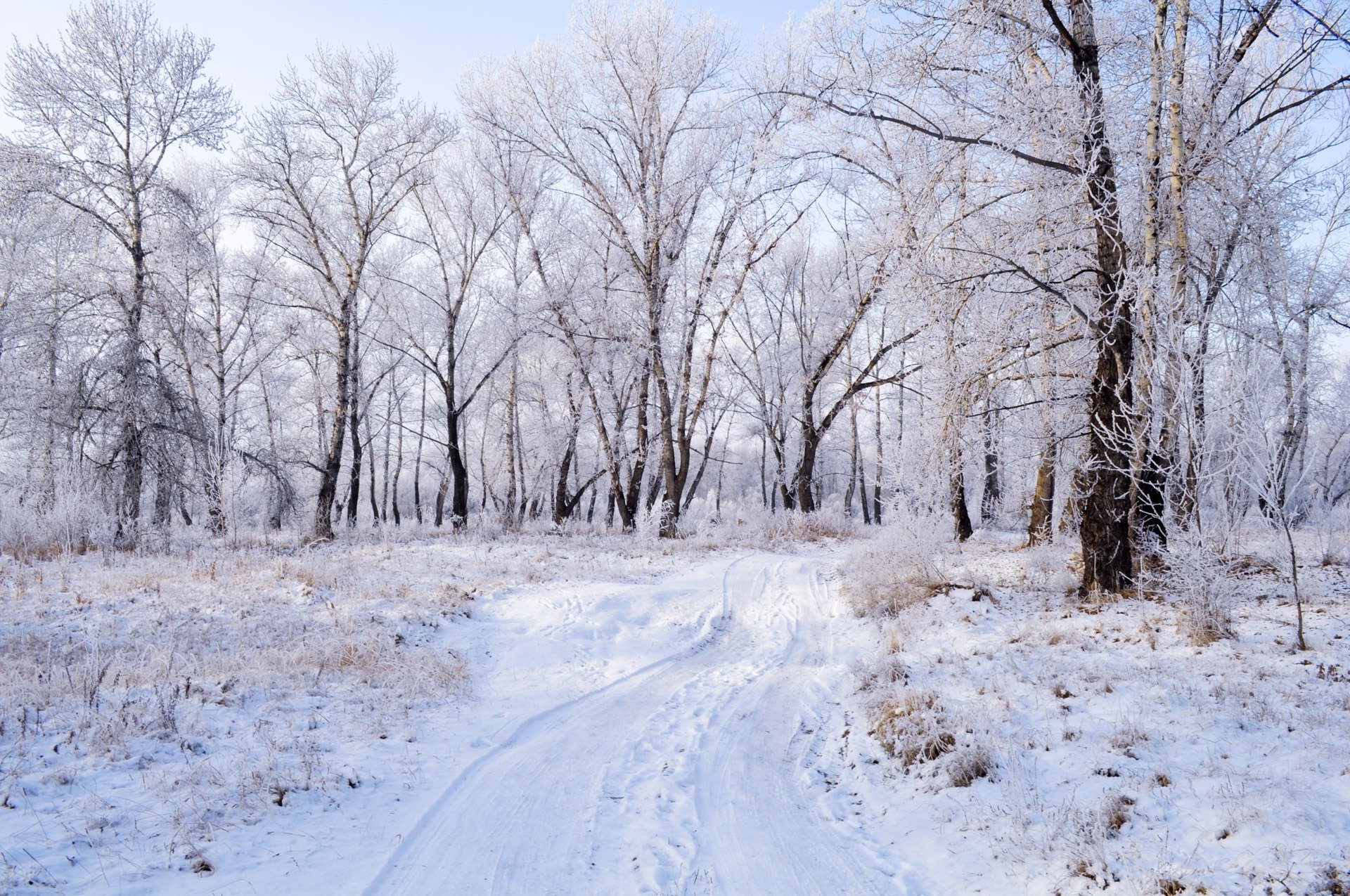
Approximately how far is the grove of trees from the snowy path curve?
14.5ft

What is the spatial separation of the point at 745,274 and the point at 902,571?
36.6 ft

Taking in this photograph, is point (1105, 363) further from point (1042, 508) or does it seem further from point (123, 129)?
point (123, 129)

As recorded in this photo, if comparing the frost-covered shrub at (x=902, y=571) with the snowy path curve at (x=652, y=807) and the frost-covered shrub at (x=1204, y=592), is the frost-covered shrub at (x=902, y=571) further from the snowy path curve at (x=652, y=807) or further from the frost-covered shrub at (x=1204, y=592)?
the frost-covered shrub at (x=1204, y=592)

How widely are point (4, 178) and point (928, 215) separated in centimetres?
1696

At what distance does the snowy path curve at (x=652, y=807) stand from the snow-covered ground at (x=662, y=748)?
27 millimetres

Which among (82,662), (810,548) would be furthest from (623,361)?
(82,662)

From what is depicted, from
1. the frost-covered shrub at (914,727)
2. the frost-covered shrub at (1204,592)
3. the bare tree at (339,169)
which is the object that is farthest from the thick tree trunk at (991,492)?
the bare tree at (339,169)

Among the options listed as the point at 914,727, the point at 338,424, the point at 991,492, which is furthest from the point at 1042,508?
the point at 338,424

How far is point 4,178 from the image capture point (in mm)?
12516

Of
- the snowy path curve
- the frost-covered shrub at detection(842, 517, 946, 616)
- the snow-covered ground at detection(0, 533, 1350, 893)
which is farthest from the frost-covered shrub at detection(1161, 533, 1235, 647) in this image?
the snowy path curve

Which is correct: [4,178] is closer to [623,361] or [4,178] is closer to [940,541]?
[623,361]

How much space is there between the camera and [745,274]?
18.5m

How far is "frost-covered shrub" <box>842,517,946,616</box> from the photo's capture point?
926 centimetres

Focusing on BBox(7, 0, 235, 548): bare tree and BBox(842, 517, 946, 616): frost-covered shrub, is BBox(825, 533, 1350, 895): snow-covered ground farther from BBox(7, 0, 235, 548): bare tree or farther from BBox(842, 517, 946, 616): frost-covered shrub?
BBox(7, 0, 235, 548): bare tree
